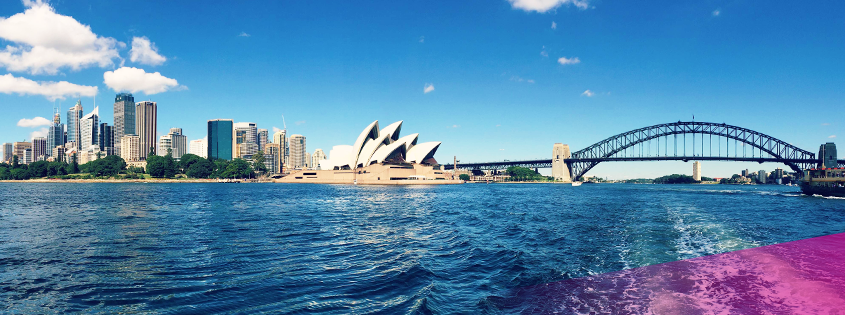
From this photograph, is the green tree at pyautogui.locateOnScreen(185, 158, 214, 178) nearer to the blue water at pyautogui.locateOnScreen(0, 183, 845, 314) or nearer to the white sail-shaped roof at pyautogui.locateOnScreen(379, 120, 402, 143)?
the white sail-shaped roof at pyautogui.locateOnScreen(379, 120, 402, 143)

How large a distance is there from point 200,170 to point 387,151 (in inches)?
3292

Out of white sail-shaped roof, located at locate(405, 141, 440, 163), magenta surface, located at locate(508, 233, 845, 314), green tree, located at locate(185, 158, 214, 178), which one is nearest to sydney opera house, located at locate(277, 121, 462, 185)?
white sail-shaped roof, located at locate(405, 141, 440, 163)

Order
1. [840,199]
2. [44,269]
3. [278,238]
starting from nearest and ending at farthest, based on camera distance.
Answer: [44,269], [278,238], [840,199]

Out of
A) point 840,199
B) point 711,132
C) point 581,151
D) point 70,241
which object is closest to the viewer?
point 70,241

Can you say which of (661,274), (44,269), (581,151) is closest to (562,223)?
(661,274)

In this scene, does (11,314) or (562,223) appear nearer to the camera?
(11,314)

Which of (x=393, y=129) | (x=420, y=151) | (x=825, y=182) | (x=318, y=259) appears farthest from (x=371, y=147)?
(x=318, y=259)

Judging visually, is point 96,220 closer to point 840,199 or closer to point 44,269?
point 44,269

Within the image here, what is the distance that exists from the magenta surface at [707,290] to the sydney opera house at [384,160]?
10271cm

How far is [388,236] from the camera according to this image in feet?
59.7

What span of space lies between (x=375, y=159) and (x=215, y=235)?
103 metres

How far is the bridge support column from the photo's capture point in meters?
157

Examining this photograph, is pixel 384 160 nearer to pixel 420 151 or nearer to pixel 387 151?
pixel 387 151

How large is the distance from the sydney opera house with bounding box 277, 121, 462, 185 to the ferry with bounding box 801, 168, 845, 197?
8050 centimetres
